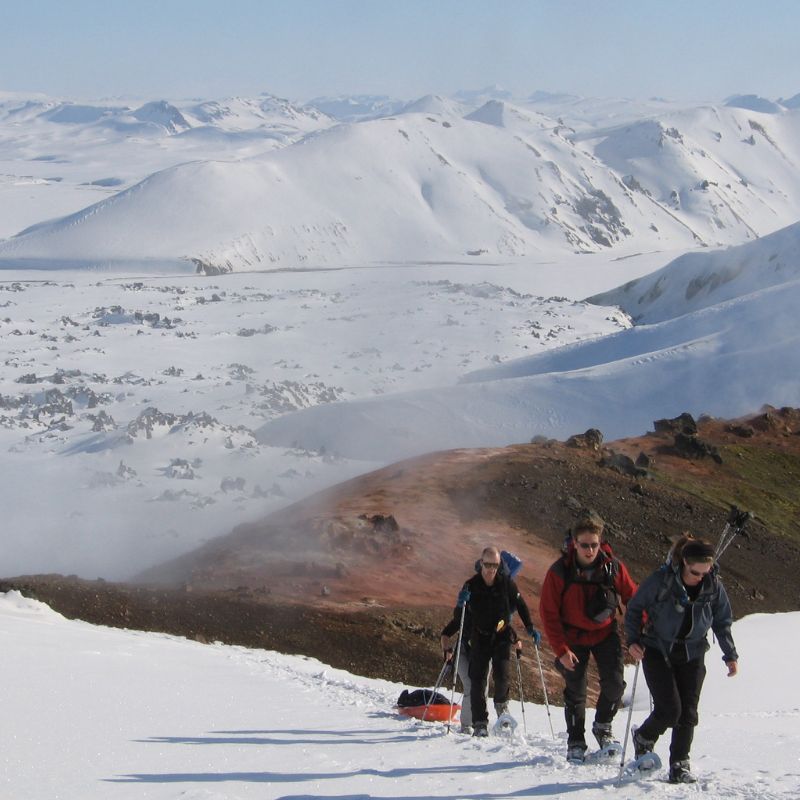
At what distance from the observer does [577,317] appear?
240 feet

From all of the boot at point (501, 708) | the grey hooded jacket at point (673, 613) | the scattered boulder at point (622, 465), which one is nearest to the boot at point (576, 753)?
the grey hooded jacket at point (673, 613)

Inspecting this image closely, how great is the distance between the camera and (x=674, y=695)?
6.39 meters

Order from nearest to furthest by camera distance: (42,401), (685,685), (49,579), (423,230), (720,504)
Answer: (685,685), (49,579), (720,504), (42,401), (423,230)

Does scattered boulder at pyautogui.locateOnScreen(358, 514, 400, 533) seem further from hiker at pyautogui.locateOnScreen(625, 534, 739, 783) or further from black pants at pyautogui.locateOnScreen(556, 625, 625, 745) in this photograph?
hiker at pyautogui.locateOnScreen(625, 534, 739, 783)

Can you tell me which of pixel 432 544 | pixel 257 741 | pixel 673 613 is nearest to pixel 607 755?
pixel 673 613

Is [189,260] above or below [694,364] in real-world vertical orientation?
above

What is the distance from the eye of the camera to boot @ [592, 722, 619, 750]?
273 inches

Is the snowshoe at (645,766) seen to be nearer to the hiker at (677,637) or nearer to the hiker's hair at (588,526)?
the hiker at (677,637)

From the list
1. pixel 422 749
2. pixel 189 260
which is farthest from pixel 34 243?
pixel 422 749

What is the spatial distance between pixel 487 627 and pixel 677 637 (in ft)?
6.44

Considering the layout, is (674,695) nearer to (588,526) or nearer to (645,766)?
(645,766)

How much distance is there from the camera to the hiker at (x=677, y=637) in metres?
6.27

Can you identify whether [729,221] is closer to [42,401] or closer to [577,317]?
[577,317]

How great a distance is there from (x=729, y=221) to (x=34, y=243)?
106 m
